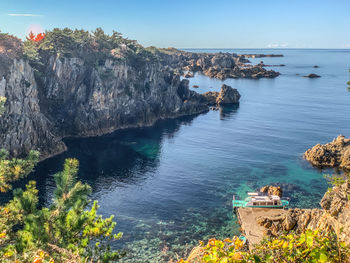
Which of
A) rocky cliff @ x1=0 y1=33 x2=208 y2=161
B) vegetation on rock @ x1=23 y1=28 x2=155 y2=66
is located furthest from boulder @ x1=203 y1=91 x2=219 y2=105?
vegetation on rock @ x1=23 y1=28 x2=155 y2=66

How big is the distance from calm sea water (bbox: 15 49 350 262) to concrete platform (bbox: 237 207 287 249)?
153 cm

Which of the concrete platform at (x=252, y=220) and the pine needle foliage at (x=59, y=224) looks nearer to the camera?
the pine needle foliage at (x=59, y=224)

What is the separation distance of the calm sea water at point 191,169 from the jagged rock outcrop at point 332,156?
2705 millimetres

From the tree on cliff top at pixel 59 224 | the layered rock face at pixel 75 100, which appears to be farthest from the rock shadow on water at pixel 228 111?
the tree on cliff top at pixel 59 224

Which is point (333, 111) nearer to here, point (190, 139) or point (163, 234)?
point (190, 139)

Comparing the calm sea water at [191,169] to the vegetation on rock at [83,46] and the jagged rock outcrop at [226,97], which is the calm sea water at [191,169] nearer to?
the jagged rock outcrop at [226,97]

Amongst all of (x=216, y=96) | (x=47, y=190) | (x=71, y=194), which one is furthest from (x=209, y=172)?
(x=216, y=96)

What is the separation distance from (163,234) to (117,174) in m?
25.5

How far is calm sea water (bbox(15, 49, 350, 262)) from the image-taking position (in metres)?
44.0

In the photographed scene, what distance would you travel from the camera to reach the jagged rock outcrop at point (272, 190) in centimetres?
5203

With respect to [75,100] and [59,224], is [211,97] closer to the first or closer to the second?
[75,100]

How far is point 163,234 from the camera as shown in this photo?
42.1m

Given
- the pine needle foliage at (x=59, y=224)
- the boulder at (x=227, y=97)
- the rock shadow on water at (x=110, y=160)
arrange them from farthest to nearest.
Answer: the boulder at (x=227, y=97) → the rock shadow on water at (x=110, y=160) → the pine needle foliage at (x=59, y=224)

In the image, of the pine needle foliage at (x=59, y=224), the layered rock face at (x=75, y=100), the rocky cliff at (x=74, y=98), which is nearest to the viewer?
the pine needle foliage at (x=59, y=224)
